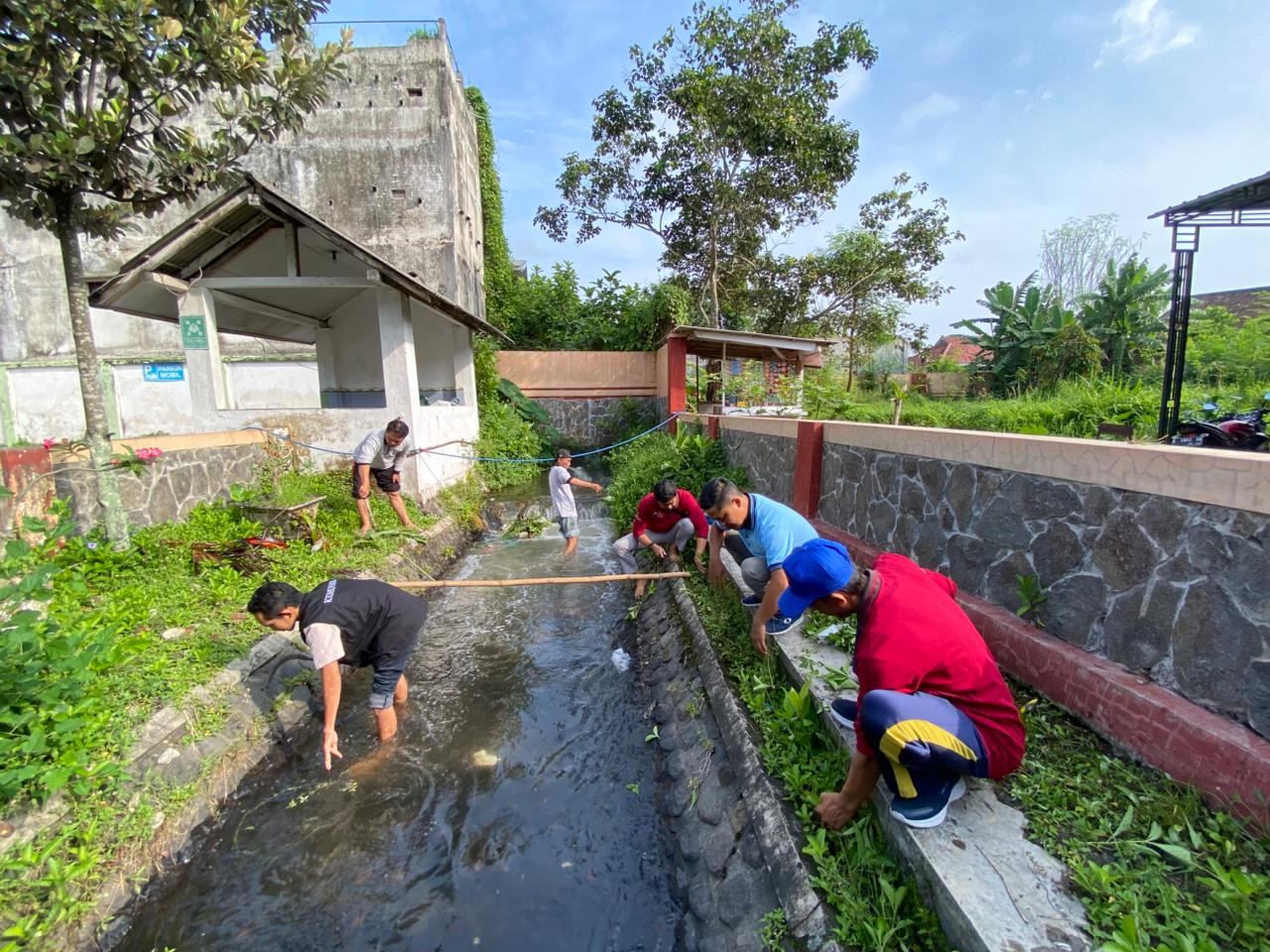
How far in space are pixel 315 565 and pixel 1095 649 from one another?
20.3 ft

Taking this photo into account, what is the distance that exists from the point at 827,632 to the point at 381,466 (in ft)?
20.0

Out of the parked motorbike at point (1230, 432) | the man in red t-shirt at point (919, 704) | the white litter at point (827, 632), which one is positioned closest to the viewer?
the man in red t-shirt at point (919, 704)

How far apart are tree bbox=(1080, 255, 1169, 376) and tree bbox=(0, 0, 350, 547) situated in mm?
17839

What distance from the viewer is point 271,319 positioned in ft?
36.1

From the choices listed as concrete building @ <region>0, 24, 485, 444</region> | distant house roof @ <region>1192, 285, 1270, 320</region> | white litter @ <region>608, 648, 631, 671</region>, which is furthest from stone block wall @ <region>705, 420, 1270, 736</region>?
distant house roof @ <region>1192, 285, 1270, 320</region>

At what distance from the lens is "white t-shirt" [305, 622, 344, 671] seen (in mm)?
3469

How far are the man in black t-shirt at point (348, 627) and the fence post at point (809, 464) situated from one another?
3.66 metres

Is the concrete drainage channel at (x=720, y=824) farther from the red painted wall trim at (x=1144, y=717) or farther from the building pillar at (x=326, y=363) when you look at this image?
the building pillar at (x=326, y=363)

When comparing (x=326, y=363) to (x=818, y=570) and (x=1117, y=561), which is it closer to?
(x=818, y=570)

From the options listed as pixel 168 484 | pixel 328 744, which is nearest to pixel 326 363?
pixel 168 484

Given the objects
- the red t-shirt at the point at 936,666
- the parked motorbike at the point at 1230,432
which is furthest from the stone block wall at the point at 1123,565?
the parked motorbike at the point at 1230,432

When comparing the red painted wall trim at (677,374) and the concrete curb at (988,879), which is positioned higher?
the red painted wall trim at (677,374)

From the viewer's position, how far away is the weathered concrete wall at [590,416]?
704 inches

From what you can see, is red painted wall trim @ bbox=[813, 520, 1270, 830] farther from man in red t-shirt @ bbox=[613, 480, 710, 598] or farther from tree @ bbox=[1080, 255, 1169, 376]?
tree @ bbox=[1080, 255, 1169, 376]
